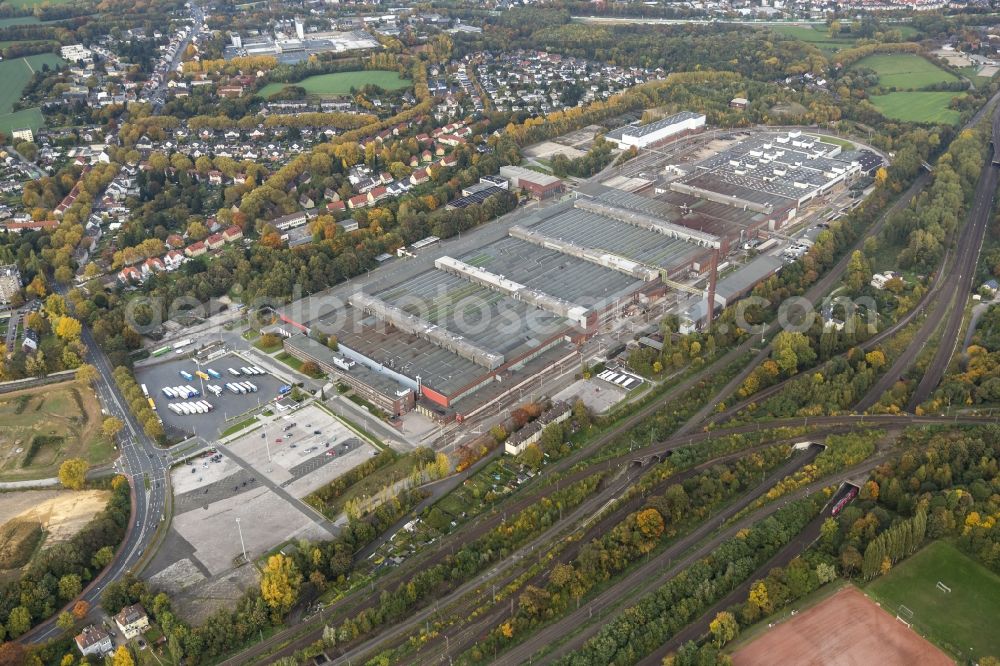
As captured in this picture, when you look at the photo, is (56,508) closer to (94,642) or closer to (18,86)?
(94,642)

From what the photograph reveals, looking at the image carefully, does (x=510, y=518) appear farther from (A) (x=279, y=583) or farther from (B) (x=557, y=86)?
(B) (x=557, y=86)

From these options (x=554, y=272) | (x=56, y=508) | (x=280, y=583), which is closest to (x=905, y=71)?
(x=554, y=272)

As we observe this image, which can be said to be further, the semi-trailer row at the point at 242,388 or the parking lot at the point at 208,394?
the semi-trailer row at the point at 242,388

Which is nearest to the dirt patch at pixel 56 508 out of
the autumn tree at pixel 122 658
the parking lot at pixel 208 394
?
the parking lot at pixel 208 394

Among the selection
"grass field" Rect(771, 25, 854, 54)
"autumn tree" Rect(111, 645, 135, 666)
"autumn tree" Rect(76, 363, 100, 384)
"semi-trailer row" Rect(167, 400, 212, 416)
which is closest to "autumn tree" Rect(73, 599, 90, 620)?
"autumn tree" Rect(111, 645, 135, 666)

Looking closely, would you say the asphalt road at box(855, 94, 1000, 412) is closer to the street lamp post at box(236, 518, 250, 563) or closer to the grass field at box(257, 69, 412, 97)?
the street lamp post at box(236, 518, 250, 563)

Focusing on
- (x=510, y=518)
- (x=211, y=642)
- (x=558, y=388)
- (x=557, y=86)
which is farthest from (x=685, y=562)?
(x=557, y=86)

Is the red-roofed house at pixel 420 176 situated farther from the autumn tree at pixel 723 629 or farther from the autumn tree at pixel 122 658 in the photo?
the autumn tree at pixel 723 629
